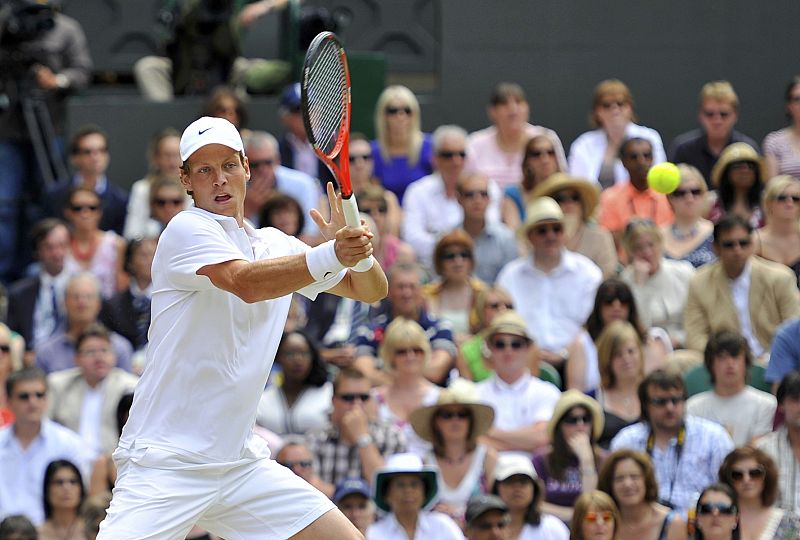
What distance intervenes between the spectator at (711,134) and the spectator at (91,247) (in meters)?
3.89

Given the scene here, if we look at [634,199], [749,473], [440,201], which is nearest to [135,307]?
[440,201]

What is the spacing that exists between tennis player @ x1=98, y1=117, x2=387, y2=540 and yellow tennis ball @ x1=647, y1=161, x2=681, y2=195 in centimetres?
525

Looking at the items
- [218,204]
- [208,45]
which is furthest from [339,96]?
[208,45]

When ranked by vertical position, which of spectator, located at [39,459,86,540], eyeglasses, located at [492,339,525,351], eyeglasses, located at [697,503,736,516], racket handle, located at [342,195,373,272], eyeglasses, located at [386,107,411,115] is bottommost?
spectator, located at [39,459,86,540]

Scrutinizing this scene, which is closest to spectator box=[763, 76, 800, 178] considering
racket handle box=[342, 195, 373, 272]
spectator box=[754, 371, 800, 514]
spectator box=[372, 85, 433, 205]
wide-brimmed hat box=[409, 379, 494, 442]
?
spectator box=[372, 85, 433, 205]

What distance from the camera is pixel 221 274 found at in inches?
190

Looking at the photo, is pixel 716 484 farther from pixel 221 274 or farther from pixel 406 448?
pixel 221 274

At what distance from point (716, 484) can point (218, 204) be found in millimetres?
3504

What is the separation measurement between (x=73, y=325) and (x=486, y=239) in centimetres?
261

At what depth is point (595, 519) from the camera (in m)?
7.50

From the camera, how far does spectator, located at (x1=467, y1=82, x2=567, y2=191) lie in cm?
1096

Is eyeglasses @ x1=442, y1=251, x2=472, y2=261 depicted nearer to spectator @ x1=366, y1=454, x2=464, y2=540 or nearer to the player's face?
spectator @ x1=366, y1=454, x2=464, y2=540

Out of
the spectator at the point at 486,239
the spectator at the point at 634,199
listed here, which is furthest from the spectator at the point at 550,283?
the spectator at the point at 634,199

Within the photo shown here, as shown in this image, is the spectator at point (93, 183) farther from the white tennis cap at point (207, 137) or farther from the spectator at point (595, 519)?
the white tennis cap at point (207, 137)
